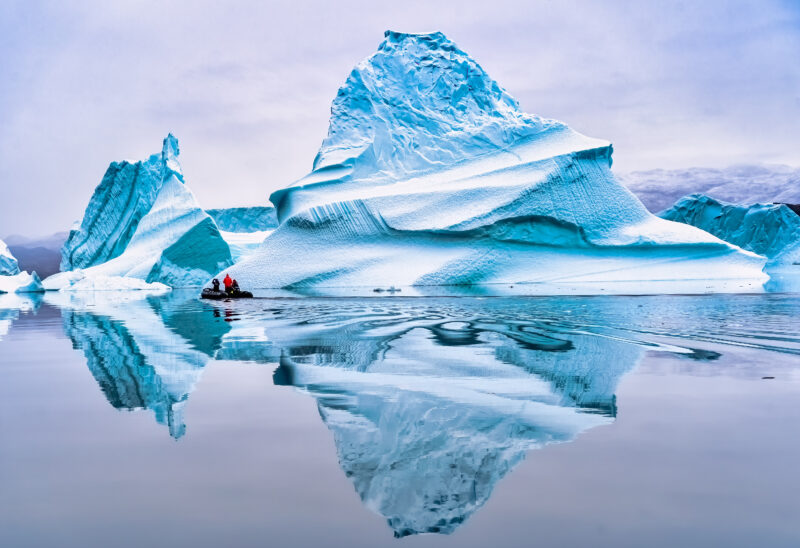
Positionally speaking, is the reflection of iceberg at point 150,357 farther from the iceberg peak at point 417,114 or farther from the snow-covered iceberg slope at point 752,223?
the snow-covered iceberg slope at point 752,223

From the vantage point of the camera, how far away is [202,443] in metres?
2.35

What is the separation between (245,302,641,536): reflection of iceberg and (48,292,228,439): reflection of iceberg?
1.43 ft

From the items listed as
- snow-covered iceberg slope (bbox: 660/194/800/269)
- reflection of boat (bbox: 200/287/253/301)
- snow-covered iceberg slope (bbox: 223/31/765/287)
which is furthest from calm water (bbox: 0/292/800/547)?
snow-covered iceberg slope (bbox: 660/194/800/269)

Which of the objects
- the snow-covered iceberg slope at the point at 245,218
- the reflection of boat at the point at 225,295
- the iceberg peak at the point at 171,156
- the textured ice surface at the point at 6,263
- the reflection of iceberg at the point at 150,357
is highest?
the iceberg peak at the point at 171,156

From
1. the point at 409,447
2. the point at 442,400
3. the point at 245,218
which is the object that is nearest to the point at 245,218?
the point at 245,218

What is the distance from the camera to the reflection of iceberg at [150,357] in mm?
3096

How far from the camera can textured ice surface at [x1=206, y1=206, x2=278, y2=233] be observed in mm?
41438

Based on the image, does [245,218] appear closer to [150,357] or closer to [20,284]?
[20,284]

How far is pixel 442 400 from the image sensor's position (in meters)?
2.88

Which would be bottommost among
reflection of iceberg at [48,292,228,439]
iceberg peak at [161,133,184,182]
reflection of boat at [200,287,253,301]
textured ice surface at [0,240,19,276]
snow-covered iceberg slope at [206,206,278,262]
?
reflection of boat at [200,287,253,301]

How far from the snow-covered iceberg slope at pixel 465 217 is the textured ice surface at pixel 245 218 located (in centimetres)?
1944

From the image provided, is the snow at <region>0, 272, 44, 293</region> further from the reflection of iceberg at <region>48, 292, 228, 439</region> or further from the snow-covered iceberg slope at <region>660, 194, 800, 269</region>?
the snow-covered iceberg slope at <region>660, 194, 800, 269</region>

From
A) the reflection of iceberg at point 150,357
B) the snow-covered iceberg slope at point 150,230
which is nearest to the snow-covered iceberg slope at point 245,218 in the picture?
the snow-covered iceberg slope at point 150,230

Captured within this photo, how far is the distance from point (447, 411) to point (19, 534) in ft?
4.88
